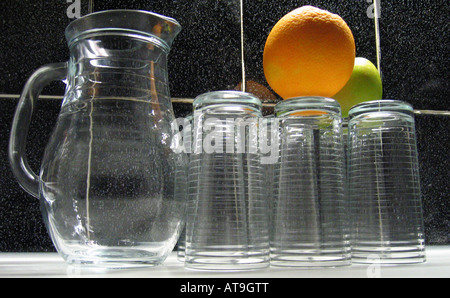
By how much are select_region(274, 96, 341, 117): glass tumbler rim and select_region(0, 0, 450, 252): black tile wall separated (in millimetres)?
333

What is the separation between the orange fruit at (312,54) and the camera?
62cm

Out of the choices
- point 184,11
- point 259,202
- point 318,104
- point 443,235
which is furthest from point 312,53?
point 443,235

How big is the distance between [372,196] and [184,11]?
0.52 m

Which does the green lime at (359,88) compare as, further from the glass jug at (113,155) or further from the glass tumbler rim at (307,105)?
the glass jug at (113,155)

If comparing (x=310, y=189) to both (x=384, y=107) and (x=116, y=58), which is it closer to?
(x=384, y=107)

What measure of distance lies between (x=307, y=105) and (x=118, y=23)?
23cm

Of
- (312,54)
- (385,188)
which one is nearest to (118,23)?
(312,54)

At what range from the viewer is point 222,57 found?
0.87m

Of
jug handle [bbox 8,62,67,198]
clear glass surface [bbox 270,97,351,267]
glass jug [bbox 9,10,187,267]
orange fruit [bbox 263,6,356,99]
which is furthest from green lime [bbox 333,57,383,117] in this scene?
jug handle [bbox 8,62,67,198]

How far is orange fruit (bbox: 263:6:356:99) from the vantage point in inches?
24.5

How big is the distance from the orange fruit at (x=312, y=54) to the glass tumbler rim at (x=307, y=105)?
104 mm

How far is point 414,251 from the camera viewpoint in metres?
0.54

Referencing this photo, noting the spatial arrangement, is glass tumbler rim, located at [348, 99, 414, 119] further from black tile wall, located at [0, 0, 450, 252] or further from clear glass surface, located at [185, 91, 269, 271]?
black tile wall, located at [0, 0, 450, 252]

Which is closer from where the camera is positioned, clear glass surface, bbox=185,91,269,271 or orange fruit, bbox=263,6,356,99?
clear glass surface, bbox=185,91,269,271
